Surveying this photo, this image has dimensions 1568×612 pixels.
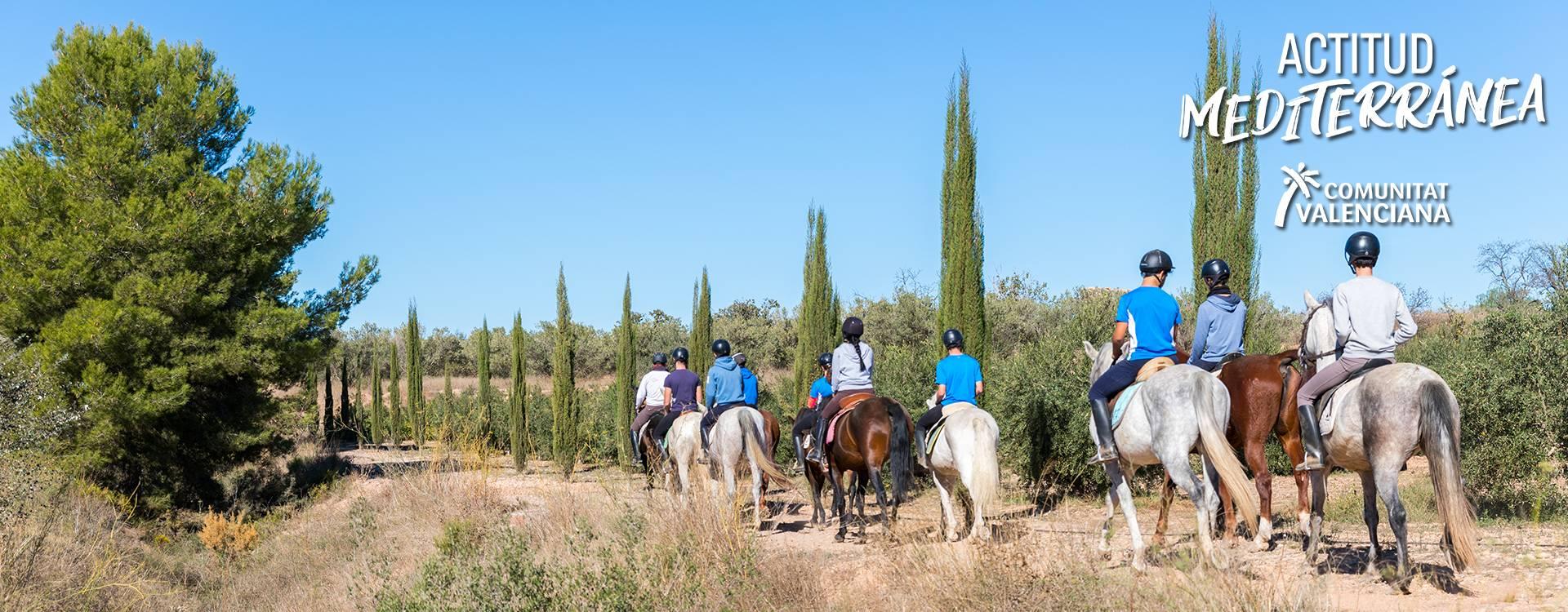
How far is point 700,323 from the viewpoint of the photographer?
2652 cm

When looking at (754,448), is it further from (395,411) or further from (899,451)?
(395,411)

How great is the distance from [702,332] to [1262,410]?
18.5 m

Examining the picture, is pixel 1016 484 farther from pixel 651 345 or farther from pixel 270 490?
pixel 651 345

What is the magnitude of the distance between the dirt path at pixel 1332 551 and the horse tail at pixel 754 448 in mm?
689

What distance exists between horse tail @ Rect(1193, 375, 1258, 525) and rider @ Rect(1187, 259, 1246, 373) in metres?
1.20

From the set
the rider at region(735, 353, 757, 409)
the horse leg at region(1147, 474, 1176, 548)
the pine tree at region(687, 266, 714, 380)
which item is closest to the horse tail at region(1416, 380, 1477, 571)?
the horse leg at region(1147, 474, 1176, 548)

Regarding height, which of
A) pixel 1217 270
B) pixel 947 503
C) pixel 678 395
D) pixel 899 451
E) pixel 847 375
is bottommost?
pixel 947 503

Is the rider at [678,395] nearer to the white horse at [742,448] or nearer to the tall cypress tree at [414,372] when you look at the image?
the white horse at [742,448]

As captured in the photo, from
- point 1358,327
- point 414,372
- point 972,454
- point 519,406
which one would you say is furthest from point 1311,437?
point 414,372

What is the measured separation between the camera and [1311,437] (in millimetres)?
7867

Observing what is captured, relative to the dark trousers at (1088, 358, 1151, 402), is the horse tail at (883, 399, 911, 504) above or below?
below

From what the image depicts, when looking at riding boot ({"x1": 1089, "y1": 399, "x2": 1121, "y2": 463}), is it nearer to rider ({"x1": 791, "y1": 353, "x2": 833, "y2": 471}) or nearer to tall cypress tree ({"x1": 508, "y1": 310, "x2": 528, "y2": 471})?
rider ({"x1": 791, "y1": 353, "x2": 833, "y2": 471})

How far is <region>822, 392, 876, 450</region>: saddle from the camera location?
11.6m

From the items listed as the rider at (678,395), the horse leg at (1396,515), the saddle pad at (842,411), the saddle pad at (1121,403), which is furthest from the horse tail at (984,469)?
the rider at (678,395)
